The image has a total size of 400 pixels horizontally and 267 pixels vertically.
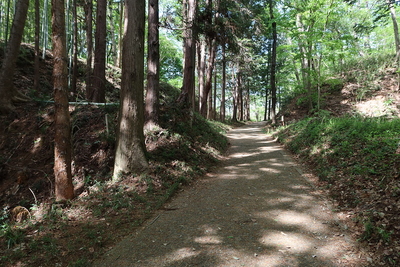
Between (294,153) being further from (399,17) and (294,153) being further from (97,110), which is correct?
(399,17)

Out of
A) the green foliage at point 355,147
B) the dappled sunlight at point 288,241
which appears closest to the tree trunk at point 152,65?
the dappled sunlight at point 288,241

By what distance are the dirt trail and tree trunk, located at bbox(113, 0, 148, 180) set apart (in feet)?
5.64

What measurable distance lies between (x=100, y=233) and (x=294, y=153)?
26.3 ft

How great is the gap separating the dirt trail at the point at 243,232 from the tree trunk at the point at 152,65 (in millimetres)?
3484

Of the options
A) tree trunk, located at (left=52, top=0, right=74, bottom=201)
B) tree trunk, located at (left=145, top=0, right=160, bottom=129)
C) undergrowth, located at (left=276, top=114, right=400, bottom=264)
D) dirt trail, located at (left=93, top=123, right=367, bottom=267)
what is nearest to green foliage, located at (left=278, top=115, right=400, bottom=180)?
undergrowth, located at (left=276, top=114, right=400, bottom=264)

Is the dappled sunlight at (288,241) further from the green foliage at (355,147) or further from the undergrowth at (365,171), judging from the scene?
the green foliage at (355,147)

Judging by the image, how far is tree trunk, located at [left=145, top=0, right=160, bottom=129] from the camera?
7.76 meters

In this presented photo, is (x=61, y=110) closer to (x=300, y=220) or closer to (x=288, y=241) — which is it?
(x=288, y=241)

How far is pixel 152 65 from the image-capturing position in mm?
7848

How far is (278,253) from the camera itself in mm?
3080

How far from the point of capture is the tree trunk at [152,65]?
25.5 feet

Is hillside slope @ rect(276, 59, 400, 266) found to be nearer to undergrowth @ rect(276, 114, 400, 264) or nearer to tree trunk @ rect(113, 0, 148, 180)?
undergrowth @ rect(276, 114, 400, 264)

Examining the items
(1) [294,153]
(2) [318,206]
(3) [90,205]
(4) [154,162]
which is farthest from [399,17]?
(3) [90,205]

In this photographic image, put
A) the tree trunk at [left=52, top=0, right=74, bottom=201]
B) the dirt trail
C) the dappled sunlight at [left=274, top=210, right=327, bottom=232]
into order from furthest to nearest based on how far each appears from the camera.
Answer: the tree trunk at [left=52, top=0, right=74, bottom=201] < the dappled sunlight at [left=274, top=210, right=327, bottom=232] < the dirt trail
